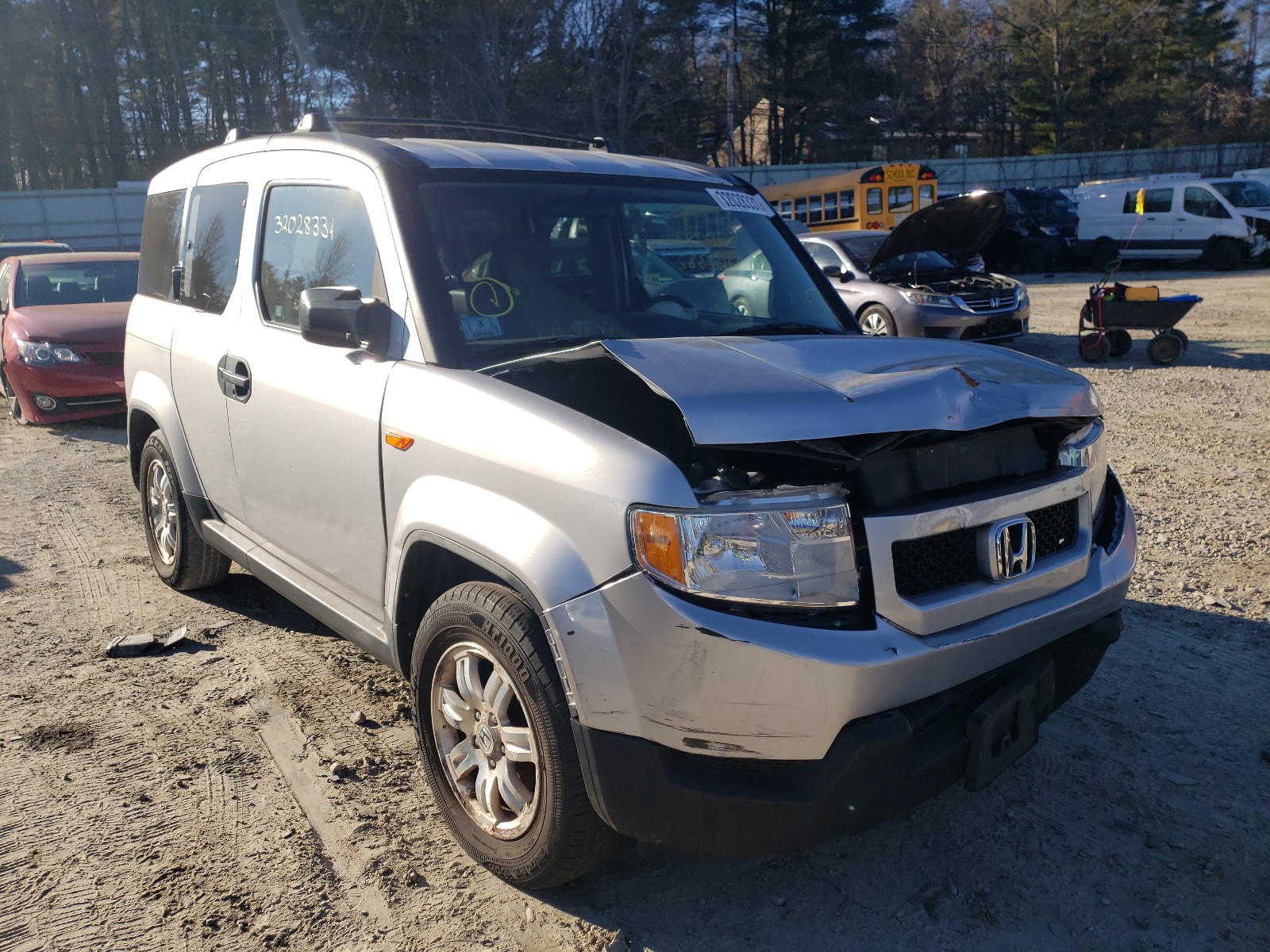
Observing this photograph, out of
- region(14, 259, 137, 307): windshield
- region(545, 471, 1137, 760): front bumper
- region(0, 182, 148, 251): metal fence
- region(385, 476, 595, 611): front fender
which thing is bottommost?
region(545, 471, 1137, 760): front bumper

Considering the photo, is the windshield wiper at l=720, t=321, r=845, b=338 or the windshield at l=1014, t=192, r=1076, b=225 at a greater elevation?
the windshield at l=1014, t=192, r=1076, b=225

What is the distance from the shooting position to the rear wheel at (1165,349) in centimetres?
1182

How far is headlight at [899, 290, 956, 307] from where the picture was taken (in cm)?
1266

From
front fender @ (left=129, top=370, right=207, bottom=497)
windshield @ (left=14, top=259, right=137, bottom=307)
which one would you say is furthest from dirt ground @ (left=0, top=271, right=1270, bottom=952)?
windshield @ (left=14, top=259, right=137, bottom=307)

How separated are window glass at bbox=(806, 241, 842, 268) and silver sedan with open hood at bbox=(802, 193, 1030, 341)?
0.04ft

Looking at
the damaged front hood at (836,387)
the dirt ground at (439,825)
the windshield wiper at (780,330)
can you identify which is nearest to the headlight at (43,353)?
the dirt ground at (439,825)

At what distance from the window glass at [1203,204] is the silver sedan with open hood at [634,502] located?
78.2ft

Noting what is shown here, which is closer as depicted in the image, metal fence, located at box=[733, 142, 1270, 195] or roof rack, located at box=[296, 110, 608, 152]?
roof rack, located at box=[296, 110, 608, 152]

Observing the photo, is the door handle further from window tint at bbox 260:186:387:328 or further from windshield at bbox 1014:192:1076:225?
windshield at bbox 1014:192:1076:225

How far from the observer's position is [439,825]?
124 inches

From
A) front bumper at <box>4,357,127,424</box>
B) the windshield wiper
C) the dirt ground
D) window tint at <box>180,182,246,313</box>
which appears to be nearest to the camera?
the dirt ground

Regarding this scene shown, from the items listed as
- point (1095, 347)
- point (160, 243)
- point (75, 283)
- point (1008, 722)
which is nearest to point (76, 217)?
point (75, 283)

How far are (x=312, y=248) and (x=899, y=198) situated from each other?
2309 centimetres

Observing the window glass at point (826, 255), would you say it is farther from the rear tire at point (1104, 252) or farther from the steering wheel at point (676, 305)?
the rear tire at point (1104, 252)
